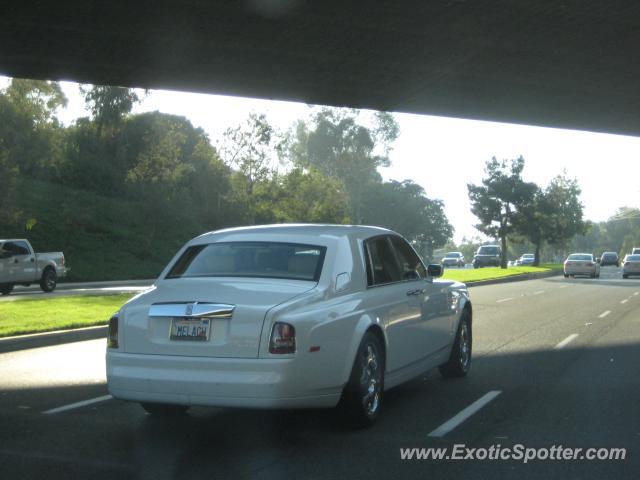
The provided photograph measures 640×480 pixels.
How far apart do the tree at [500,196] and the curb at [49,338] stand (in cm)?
5820

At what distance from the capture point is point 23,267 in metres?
29.7

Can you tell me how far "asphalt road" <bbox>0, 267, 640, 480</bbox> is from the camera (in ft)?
19.5

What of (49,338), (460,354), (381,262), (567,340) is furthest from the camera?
(567,340)

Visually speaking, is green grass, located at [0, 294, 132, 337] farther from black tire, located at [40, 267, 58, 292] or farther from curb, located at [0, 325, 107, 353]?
black tire, located at [40, 267, 58, 292]

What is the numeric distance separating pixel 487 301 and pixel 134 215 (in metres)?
35.8

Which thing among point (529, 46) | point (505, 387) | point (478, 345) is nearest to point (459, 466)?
point (505, 387)

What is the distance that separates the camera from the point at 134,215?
56.5 meters

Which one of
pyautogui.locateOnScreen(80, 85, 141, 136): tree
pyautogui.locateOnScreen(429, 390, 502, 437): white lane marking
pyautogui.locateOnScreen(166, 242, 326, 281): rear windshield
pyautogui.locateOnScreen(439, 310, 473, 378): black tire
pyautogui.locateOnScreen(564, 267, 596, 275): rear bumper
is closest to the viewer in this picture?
pyautogui.locateOnScreen(429, 390, 502, 437): white lane marking

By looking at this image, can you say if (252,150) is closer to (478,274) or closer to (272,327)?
(478,274)

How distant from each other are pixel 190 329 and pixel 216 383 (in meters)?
0.49

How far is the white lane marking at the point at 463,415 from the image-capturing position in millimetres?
7094

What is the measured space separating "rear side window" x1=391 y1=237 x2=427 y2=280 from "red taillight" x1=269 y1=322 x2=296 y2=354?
2.44 metres

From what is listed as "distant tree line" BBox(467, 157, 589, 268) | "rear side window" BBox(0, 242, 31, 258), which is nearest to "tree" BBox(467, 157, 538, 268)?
"distant tree line" BBox(467, 157, 589, 268)

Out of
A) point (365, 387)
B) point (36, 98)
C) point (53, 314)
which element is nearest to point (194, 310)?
point (365, 387)
